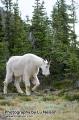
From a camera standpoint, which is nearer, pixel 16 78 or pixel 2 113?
pixel 2 113

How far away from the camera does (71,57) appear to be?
135 feet

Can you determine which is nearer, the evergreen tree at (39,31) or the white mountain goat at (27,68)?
the white mountain goat at (27,68)

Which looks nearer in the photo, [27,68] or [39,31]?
[27,68]

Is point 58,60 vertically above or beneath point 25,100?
beneath

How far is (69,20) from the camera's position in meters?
51.0

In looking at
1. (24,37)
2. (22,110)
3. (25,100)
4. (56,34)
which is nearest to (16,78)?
(25,100)

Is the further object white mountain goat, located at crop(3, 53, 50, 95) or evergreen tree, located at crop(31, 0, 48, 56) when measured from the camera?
evergreen tree, located at crop(31, 0, 48, 56)

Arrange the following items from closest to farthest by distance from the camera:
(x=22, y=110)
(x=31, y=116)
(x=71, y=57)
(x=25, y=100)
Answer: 1. (x=31, y=116)
2. (x=22, y=110)
3. (x=25, y=100)
4. (x=71, y=57)

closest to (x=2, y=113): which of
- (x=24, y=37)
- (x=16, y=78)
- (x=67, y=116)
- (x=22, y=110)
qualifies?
(x=22, y=110)

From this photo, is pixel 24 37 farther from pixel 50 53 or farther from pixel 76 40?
pixel 76 40

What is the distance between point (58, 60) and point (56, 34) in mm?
6400

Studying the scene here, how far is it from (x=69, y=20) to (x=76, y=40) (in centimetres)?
348

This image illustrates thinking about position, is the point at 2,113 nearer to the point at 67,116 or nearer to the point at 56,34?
the point at 67,116

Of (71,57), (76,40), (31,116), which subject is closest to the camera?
(31,116)
